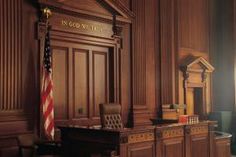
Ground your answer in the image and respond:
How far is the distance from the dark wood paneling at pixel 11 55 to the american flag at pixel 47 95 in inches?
15.1

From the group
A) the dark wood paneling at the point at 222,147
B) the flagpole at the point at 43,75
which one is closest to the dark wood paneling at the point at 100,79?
the flagpole at the point at 43,75

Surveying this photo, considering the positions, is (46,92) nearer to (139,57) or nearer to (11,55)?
(11,55)

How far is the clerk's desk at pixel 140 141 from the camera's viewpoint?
534cm

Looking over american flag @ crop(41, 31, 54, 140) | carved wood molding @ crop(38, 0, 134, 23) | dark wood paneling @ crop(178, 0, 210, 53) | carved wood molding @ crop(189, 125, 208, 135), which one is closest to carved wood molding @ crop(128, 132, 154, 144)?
carved wood molding @ crop(189, 125, 208, 135)

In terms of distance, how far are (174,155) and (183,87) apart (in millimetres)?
4313

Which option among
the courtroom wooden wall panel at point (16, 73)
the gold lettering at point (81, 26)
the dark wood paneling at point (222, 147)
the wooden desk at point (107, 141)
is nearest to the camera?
the wooden desk at point (107, 141)

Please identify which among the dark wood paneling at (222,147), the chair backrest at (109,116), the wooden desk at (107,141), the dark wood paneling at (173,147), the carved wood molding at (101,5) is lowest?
the dark wood paneling at (222,147)

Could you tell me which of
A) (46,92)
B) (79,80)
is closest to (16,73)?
(46,92)

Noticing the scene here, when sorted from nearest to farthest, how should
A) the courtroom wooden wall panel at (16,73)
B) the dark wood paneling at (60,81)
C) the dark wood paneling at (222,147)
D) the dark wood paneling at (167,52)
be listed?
the courtroom wooden wall panel at (16,73)
the dark wood paneling at (60,81)
the dark wood paneling at (222,147)
the dark wood paneling at (167,52)

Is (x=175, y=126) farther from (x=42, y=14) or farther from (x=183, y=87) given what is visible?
(x=183, y=87)

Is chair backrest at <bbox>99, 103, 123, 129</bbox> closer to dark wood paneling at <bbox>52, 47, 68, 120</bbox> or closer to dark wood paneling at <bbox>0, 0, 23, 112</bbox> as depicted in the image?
dark wood paneling at <bbox>52, 47, 68, 120</bbox>

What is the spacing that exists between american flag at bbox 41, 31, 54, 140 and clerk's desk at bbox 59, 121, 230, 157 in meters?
0.43

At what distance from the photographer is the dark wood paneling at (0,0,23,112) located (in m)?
6.25

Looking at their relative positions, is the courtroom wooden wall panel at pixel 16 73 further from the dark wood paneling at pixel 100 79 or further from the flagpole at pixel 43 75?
the dark wood paneling at pixel 100 79
